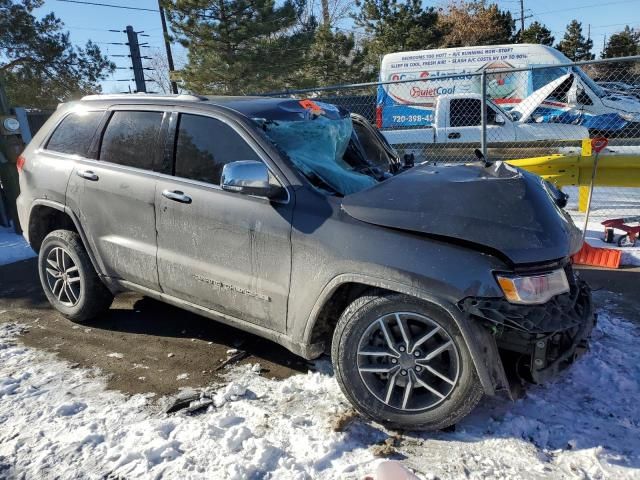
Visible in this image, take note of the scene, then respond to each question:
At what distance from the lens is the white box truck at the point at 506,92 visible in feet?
43.1

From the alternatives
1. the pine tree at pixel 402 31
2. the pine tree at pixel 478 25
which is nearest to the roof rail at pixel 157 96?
the pine tree at pixel 402 31

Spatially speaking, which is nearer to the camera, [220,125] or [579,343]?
[579,343]

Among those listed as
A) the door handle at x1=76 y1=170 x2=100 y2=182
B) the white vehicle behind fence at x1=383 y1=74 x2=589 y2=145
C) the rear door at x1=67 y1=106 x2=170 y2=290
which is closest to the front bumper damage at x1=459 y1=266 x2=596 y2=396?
the rear door at x1=67 y1=106 x2=170 y2=290

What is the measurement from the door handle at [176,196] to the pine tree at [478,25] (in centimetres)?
3480

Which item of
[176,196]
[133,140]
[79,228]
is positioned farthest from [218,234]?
[79,228]

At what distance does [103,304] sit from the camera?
4.28 metres

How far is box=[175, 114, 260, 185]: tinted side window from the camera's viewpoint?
3.28 meters

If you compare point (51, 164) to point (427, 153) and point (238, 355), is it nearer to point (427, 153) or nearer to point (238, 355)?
point (238, 355)

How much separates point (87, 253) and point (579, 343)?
3525 mm

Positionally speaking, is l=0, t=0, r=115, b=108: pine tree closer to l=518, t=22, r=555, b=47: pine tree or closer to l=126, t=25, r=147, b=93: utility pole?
l=126, t=25, r=147, b=93: utility pole

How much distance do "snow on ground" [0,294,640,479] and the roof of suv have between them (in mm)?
1758

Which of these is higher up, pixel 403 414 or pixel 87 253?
pixel 87 253

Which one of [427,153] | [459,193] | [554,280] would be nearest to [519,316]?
[554,280]

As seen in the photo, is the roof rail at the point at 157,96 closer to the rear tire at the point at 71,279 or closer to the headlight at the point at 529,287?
the rear tire at the point at 71,279
